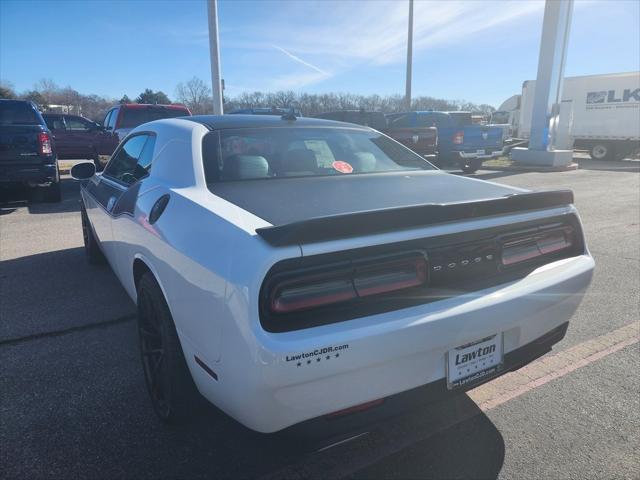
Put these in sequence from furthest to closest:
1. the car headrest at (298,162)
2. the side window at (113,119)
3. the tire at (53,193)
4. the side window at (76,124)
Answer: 1. the side window at (76,124)
2. the side window at (113,119)
3. the tire at (53,193)
4. the car headrest at (298,162)

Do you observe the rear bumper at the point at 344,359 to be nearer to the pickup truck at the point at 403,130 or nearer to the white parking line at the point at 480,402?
the white parking line at the point at 480,402

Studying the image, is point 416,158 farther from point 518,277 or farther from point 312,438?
point 312,438

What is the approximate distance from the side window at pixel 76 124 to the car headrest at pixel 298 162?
13825mm

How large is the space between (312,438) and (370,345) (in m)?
0.42

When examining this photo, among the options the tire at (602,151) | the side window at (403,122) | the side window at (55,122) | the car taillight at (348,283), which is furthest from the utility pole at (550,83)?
the car taillight at (348,283)

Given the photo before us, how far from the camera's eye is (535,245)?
2.28m

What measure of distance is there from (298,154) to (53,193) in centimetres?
781

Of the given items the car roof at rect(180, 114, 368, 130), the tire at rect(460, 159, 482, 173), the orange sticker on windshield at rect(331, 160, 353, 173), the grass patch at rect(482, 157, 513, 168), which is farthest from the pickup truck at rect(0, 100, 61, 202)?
the grass patch at rect(482, 157, 513, 168)

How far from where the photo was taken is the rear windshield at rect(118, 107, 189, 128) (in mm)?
10883

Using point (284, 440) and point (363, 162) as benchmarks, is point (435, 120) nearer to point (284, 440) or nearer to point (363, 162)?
point (363, 162)

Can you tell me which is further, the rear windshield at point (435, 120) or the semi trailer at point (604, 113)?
the semi trailer at point (604, 113)

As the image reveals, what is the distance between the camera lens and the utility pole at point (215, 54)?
12758 mm

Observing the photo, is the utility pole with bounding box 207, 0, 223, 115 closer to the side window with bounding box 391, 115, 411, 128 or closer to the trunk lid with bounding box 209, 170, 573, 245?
the side window with bounding box 391, 115, 411, 128

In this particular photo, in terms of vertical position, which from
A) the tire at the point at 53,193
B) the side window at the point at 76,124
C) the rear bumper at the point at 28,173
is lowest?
the tire at the point at 53,193
